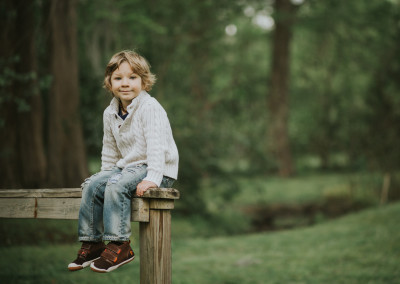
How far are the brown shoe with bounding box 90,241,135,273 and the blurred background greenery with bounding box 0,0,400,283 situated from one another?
3421mm

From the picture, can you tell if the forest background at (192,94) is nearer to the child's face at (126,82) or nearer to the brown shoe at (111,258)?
the child's face at (126,82)

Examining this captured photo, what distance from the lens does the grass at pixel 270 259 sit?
5.95 meters

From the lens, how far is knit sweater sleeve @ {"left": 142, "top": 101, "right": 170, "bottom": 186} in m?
3.22

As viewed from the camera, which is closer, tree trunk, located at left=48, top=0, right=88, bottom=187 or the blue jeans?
the blue jeans

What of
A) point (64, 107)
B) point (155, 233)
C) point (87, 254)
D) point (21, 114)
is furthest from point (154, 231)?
point (21, 114)

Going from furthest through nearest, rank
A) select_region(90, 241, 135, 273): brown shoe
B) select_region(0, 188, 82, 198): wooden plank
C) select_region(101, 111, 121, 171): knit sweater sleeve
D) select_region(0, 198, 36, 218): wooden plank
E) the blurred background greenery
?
the blurred background greenery, select_region(101, 111, 121, 171): knit sweater sleeve, select_region(0, 198, 36, 218): wooden plank, select_region(0, 188, 82, 198): wooden plank, select_region(90, 241, 135, 273): brown shoe

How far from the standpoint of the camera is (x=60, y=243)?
7340 mm

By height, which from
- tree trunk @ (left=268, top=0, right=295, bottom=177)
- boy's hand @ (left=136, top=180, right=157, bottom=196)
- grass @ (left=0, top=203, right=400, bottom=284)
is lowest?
grass @ (left=0, top=203, right=400, bottom=284)

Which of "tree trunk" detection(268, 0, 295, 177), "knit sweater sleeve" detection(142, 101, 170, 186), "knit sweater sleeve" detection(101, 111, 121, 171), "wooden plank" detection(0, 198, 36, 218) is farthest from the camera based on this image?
"tree trunk" detection(268, 0, 295, 177)

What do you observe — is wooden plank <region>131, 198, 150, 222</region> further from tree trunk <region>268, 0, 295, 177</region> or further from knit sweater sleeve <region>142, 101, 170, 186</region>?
tree trunk <region>268, 0, 295, 177</region>

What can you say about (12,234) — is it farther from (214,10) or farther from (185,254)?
(214,10)

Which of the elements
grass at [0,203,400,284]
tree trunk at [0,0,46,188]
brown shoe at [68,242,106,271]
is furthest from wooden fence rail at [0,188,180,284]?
tree trunk at [0,0,46,188]

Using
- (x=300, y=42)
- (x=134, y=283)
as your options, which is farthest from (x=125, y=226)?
(x=300, y=42)

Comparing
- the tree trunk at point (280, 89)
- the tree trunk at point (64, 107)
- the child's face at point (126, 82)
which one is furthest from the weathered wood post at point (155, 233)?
the tree trunk at point (280, 89)
